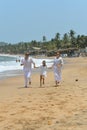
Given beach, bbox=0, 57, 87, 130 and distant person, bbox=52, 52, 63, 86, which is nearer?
beach, bbox=0, 57, 87, 130

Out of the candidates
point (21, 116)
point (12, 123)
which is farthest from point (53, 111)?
point (12, 123)

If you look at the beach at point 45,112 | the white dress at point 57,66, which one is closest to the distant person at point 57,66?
the white dress at point 57,66

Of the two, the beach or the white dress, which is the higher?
the white dress

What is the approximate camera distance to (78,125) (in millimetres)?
8133

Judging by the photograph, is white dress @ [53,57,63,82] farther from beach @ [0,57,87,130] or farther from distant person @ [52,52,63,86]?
beach @ [0,57,87,130]

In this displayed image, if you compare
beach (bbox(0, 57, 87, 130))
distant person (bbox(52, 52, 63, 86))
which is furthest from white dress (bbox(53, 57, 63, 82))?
beach (bbox(0, 57, 87, 130))

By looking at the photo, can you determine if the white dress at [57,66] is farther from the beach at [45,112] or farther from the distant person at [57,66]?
the beach at [45,112]

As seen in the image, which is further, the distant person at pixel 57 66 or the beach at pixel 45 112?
the distant person at pixel 57 66

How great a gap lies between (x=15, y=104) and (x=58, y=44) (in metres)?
156

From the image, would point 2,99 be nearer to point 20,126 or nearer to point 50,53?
point 20,126

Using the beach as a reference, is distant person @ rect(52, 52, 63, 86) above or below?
above

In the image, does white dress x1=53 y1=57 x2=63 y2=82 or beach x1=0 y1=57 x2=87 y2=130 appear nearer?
beach x1=0 y1=57 x2=87 y2=130

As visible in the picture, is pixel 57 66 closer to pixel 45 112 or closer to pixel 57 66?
pixel 57 66

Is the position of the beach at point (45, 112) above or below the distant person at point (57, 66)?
below
